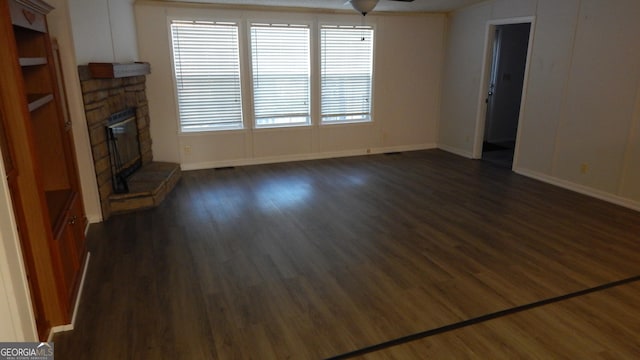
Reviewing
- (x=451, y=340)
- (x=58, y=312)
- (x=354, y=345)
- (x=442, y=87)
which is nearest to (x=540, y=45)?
(x=442, y=87)

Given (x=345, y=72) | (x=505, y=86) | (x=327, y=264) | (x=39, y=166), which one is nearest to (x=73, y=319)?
(x=39, y=166)

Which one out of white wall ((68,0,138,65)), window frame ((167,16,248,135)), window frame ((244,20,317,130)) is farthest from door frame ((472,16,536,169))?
white wall ((68,0,138,65))

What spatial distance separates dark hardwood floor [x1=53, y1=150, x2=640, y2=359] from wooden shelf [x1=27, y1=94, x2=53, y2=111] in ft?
4.20

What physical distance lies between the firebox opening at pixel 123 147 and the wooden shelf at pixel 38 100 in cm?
144

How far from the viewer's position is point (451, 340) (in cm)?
231

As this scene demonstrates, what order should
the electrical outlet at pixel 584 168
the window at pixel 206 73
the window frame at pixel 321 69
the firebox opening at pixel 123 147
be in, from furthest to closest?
the window frame at pixel 321 69
the window at pixel 206 73
the electrical outlet at pixel 584 168
the firebox opening at pixel 123 147

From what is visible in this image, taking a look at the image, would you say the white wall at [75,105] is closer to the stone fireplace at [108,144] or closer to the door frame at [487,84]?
the stone fireplace at [108,144]

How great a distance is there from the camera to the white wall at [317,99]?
18.2 feet

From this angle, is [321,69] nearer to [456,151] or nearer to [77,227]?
[456,151]

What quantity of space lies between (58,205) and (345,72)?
15.7 ft

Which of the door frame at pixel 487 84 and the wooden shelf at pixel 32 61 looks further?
the door frame at pixel 487 84

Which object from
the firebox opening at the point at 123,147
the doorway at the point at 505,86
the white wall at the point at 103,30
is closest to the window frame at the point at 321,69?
the doorway at the point at 505,86

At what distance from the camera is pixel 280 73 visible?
620cm

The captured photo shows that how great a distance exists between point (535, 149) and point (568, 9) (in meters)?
1.75
